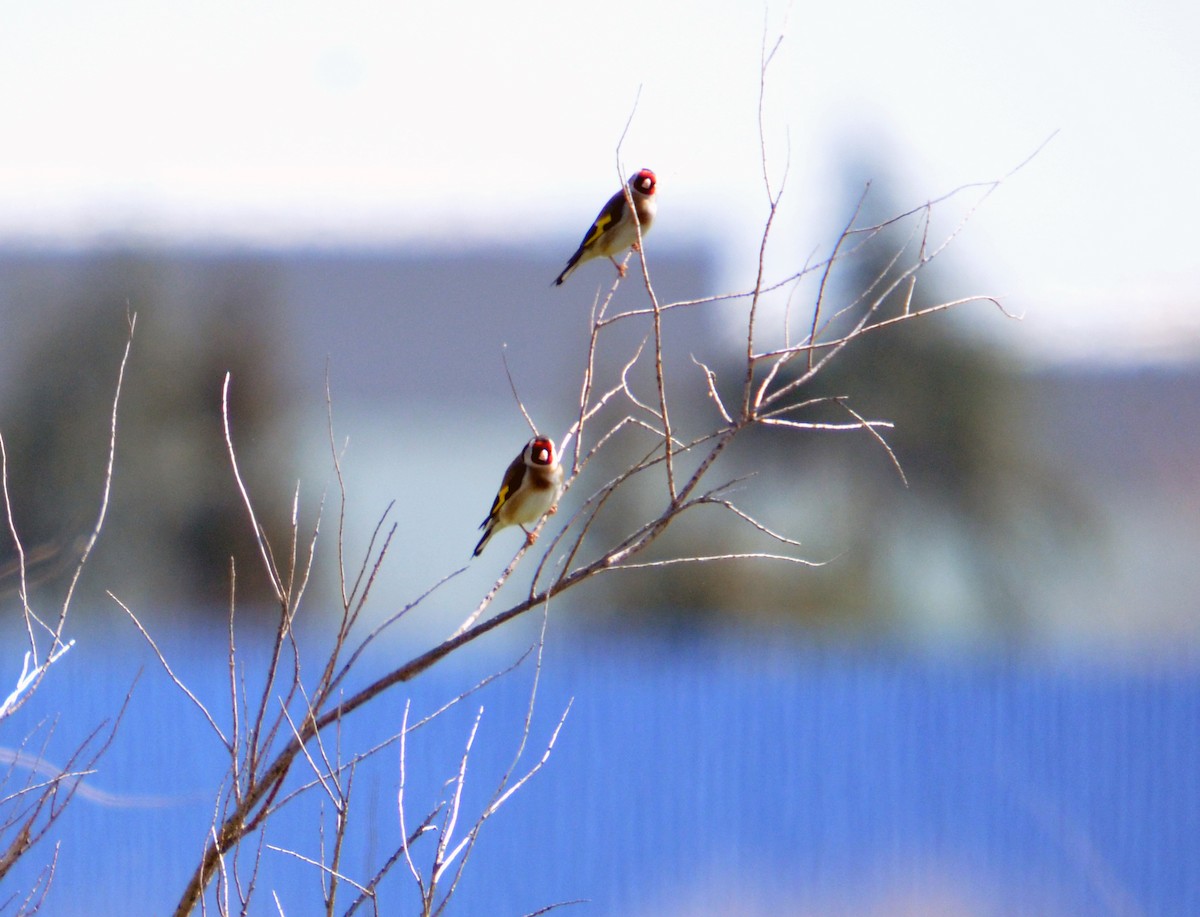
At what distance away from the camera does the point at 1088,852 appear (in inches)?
349

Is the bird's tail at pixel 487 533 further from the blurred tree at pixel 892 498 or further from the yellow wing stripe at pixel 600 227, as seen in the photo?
the blurred tree at pixel 892 498

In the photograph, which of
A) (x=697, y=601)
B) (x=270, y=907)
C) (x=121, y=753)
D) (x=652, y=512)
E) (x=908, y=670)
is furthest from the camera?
(x=697, y=601)

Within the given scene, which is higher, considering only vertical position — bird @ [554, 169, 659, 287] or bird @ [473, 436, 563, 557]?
bird @ [554, 169, 659, 287]

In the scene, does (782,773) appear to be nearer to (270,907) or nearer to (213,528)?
(270,907)

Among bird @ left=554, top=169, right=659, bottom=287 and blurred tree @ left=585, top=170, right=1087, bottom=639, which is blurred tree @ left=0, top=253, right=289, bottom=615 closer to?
blurred tree @ left=585, top=170, right=1087, bottom=639

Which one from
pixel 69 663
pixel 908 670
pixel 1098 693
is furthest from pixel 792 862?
pixel 69 663

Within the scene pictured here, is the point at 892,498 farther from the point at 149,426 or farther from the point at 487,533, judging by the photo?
the point at 487,533

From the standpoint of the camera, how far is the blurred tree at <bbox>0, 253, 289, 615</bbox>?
2194 centimetres

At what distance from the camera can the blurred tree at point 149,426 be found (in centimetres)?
2194

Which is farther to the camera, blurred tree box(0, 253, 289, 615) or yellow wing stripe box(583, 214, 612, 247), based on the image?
blurred tree box(0, 253, 289, 615)

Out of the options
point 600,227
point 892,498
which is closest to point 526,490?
point 600,227

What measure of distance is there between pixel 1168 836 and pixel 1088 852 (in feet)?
1.72

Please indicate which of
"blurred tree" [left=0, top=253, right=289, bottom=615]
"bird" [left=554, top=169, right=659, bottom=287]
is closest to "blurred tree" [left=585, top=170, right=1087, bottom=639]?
"blurred tree" [left=0, top=253, right=289, bottom=615]

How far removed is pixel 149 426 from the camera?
22.6 metres
